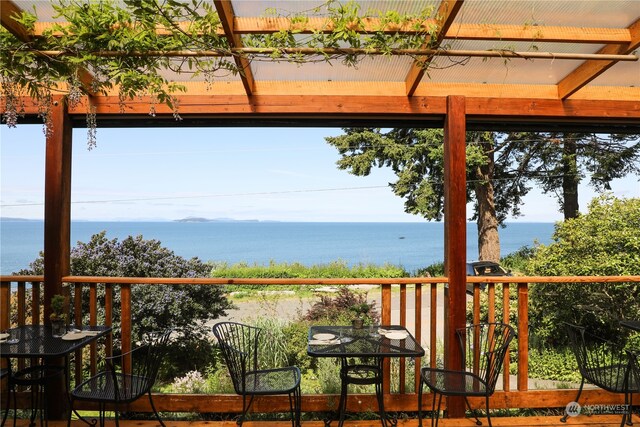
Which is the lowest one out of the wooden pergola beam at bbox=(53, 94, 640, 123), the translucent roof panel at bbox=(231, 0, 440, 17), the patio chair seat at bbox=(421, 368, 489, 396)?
the patio chair seat at bbox=(421, 368, 489, 396)

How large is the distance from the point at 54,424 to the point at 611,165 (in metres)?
11.8

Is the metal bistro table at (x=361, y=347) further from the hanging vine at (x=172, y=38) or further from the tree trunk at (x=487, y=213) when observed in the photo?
the tree trunk at (x=487, y=213)

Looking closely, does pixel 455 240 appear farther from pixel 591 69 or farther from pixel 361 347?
pixel 591 69

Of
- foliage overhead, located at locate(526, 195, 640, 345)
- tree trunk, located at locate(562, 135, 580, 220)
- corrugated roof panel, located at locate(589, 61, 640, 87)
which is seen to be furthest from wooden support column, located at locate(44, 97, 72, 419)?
tree trunk, located at locate(562, 135, 580, 220)

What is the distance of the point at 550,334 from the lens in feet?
18.4

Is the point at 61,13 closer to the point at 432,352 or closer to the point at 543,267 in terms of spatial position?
the point at 432,352

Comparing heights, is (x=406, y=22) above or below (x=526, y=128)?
above

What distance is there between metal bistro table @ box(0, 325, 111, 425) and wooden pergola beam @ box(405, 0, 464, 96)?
108 inches

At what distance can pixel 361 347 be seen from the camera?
262 centimetres

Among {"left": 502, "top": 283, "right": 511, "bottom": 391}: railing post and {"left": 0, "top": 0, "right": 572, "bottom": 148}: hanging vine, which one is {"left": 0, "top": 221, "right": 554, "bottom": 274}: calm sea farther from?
{"left": 0, "top": 0, "right": 572, "bottom": 148}: hanging vine

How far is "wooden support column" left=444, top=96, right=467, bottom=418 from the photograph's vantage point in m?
3.12

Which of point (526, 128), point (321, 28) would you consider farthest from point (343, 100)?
point (526, 128)

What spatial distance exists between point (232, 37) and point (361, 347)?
201 cm
